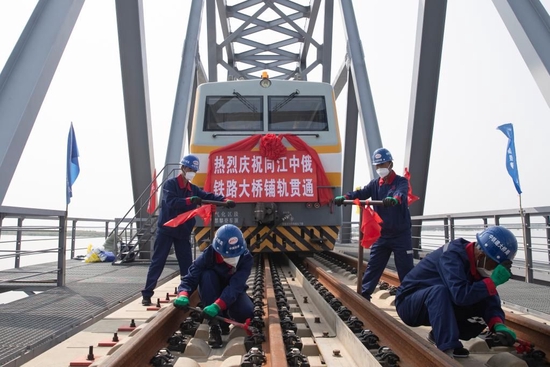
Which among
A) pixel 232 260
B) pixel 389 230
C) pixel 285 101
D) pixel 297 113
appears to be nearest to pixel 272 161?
pixel 297 113

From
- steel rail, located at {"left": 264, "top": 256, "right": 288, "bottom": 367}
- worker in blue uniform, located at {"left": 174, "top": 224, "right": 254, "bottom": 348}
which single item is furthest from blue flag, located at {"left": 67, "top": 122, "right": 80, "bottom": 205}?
worker in blue uniform, located at {"left": 174, "top": 224, "right": 254, "bottom": 348}

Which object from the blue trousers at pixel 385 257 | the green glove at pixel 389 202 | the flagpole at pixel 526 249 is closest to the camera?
the green glove at pixel 389 202

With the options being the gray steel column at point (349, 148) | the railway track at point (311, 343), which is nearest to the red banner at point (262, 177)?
the railway track at point (311, 343)

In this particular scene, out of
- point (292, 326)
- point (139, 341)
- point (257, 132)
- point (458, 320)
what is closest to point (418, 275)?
point (458, 320)

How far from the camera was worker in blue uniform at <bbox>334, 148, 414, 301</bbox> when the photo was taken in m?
4.82

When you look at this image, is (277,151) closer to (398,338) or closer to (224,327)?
(224,327)

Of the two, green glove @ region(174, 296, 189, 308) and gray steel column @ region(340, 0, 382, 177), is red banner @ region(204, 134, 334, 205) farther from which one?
green glove @ region(174, 296, 189, 308)

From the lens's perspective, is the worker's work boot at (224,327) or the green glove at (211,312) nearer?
the green glove at (211,312)

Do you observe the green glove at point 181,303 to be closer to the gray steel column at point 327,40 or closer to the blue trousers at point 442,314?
the blue trousers at point 442,314

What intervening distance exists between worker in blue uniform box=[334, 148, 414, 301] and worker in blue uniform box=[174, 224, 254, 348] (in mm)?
1594

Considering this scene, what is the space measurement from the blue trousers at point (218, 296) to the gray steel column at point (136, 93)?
7060mm

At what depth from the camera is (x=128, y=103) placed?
434 inches

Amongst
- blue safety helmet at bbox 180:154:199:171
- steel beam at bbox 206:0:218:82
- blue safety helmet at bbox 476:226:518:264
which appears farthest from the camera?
steel beam at bbox 206:0:218:82

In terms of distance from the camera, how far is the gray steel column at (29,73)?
555cm
